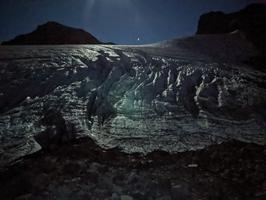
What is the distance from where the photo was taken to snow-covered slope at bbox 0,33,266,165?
8.04 feet

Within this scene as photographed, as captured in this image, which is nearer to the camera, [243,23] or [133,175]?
[133,175]

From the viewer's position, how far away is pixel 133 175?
1914mm

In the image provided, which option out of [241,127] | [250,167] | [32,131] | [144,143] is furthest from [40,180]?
[241,127]

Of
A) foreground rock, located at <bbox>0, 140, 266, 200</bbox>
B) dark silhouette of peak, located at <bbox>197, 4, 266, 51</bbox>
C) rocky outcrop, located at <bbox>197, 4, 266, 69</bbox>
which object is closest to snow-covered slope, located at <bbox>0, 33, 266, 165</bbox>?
foreground rock, located at <bbox>0, 140, 266, 200</bbox>

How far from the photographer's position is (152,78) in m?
4.47

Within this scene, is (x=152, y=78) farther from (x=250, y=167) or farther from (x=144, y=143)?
(x=250, y=167)

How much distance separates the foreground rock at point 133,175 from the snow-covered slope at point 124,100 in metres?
0.15

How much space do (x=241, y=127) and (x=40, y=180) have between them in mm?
2082

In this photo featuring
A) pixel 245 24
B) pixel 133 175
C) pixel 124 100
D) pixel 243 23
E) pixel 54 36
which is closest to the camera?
pixel 133 175

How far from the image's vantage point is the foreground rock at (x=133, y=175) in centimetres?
174

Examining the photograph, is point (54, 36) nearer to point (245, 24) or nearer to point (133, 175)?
point (245, 24)

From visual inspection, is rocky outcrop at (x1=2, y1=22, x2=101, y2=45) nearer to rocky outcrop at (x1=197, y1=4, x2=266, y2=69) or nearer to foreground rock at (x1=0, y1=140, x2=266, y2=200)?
Result: rocky outcrop at (x1=197, y1=4, x2=266, y2=69)

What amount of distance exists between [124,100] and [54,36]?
20190 mm

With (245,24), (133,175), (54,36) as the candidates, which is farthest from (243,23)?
(54,36)
